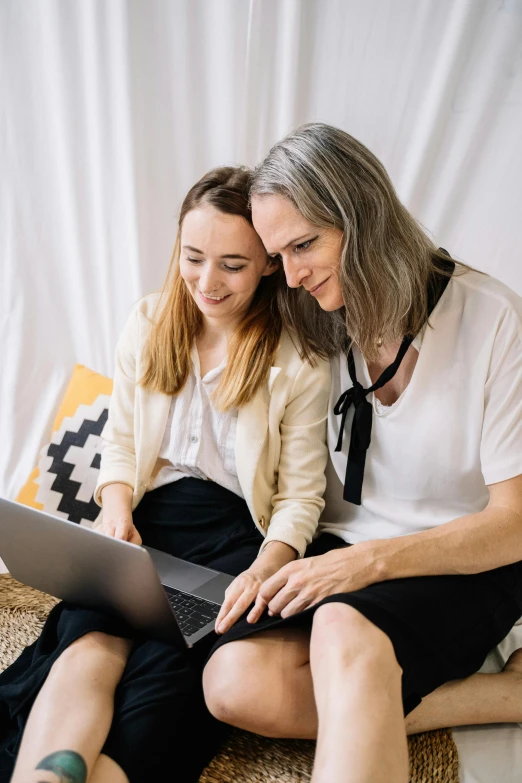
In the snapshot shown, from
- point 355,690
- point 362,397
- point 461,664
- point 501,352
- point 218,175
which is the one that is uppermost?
point 218,175

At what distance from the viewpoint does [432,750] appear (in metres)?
1.35

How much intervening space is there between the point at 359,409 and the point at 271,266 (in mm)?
343

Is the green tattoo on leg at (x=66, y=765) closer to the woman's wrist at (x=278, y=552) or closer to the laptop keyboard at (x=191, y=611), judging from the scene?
the laptop keyboard at (x=191, y=611)

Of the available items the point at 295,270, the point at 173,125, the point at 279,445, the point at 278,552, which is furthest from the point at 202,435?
the point at 173,125

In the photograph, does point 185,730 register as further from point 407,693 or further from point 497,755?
point 497,755

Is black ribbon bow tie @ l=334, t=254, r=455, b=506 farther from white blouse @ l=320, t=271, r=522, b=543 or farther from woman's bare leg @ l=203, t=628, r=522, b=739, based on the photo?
woman's bare leg @ l=203, t=628, r=522, b=739

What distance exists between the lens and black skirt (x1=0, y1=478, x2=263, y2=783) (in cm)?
122

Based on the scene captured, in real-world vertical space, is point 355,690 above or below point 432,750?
above

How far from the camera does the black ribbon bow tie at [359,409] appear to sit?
1482 millimetres

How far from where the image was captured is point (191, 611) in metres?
1.45

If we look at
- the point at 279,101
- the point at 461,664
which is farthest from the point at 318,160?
the point at 461,664

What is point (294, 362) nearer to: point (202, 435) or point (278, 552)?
point (202, 435)

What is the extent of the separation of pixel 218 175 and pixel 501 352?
2.10 feet

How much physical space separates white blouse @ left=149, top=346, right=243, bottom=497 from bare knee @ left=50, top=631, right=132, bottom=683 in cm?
40
